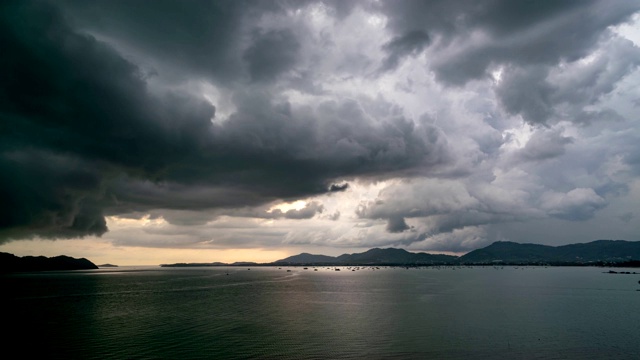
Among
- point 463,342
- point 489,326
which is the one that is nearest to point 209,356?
point 463,342

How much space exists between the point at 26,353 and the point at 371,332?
155 feet

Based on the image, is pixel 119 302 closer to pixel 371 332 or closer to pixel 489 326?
pixel 371 332

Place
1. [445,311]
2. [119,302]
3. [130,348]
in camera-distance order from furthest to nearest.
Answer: [119,302] < [445,311] < [130,348]

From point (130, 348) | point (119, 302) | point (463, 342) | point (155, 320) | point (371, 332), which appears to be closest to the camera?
point (130, 348)

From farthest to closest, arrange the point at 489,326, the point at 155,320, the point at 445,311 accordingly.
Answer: the point at 445,311 → the point at 155,320 → the point at 489,326

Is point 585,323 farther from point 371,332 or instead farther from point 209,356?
point 209,356

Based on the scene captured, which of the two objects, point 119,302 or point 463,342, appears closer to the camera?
point 463,342

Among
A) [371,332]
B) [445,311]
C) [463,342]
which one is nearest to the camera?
[463,342]

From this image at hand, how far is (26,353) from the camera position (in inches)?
1925

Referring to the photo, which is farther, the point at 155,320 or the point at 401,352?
the point at 155,320

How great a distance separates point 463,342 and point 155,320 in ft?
178

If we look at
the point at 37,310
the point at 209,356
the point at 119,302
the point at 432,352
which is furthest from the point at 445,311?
the point at 37,310

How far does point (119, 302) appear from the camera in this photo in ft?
343

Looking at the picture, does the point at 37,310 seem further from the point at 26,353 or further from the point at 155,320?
the point at 26,353
